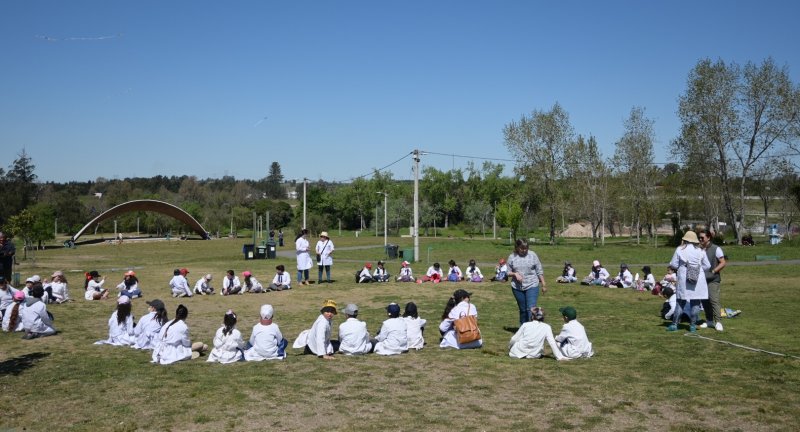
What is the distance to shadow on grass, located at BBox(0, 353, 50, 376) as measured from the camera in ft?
33.8

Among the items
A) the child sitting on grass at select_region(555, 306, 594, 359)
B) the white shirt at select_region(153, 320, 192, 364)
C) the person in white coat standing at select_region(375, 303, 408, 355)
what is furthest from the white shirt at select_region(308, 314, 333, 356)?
the child sitting on grass at select_region(555, 306, 594, 359)

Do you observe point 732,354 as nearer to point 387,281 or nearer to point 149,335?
point 149,335

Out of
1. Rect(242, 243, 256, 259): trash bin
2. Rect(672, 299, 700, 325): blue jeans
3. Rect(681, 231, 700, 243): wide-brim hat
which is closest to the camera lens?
Rect(681, 231, 700, 243): wide-brim hat

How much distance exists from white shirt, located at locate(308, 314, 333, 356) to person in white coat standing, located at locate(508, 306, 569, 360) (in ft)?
10.4

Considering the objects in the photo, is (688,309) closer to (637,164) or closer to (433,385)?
(433,385)

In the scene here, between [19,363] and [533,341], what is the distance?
28.4 ft

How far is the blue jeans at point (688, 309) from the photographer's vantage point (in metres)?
13.0

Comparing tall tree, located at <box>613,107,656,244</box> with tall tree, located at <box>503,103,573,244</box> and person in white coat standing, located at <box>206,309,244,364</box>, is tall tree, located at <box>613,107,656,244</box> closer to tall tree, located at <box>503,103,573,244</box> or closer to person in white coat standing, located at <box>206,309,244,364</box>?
tall tree, located at <box>503,103,573,244</box>

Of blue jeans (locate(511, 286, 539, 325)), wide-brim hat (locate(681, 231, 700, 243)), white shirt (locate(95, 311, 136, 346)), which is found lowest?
white shirt (locate(95, 311, 136, 346))

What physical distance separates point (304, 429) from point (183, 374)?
354 cm

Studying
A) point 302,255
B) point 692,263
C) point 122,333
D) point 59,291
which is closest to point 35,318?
point 122,333

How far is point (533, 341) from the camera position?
10.9 meters

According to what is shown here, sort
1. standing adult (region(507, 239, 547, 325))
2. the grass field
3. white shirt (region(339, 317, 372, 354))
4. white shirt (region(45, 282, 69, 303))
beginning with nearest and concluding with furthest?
1. the grass field
2. white shirt (region(339, 317, 372, 354))
3. standing adult (region(507, 239, 547, 325))
4. white shirt (region(45, 282, 69, 303))

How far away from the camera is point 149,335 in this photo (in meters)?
12.1
